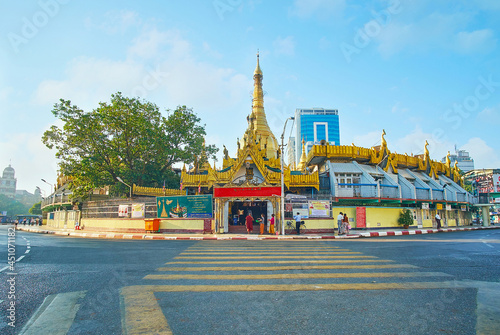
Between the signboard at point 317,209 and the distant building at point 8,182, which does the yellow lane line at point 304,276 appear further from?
the distant building at point 8,182

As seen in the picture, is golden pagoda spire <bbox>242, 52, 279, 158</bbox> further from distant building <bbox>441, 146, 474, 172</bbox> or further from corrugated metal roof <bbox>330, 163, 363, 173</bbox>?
distant building <bbox>441, 146, 474, 172</bbox>

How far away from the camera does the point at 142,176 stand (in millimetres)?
31234

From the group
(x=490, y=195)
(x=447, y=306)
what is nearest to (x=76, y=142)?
(x=447, y=306)

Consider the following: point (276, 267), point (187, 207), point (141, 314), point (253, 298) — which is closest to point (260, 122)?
point (187, 207)

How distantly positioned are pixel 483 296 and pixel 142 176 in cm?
2994

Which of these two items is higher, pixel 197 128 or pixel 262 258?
pixel 197 128

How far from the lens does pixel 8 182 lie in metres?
162

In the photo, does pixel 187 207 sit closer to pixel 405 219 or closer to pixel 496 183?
pixel 405 219

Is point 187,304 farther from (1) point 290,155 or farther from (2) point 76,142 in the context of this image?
(1) point 290,155

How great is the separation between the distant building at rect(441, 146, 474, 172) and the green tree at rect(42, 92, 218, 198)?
355ft

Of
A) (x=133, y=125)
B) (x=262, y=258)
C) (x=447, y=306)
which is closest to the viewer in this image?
(x=447, y=306)

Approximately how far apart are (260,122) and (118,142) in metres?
22.2

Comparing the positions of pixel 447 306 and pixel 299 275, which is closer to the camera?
pixel 447 306

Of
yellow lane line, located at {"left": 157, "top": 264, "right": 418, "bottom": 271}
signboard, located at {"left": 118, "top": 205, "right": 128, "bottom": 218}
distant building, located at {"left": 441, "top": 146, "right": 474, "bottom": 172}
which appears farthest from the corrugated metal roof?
distant building, located at {"left": 441, "top": 146, "right": 474, "bottom": 172}
